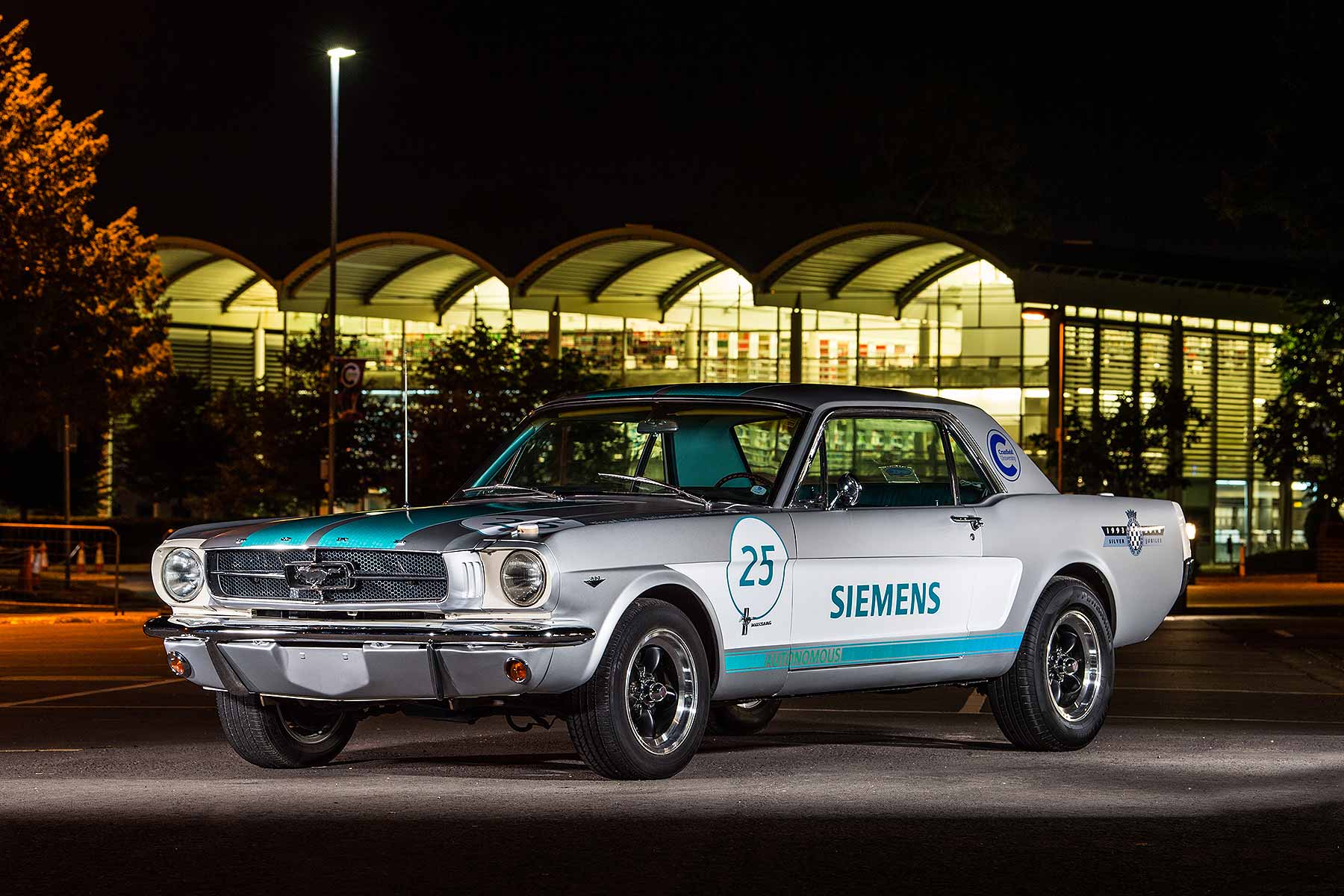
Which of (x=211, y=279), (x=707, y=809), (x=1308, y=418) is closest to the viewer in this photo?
(x=707, y=809)

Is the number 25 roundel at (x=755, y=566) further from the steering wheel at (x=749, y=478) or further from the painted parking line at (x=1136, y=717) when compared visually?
the painted parking line at (x=1136, y=717)

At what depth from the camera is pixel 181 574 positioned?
32.8 ft

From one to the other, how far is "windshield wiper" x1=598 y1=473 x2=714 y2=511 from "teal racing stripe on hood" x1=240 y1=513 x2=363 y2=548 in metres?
1.44

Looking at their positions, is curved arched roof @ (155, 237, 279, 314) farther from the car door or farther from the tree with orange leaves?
the car door

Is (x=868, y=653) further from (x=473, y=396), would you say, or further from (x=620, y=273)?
(x=620, y=273)

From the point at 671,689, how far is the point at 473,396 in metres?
43.6

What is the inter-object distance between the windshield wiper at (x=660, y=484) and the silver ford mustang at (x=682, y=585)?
0.02 meters

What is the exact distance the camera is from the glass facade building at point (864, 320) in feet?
198

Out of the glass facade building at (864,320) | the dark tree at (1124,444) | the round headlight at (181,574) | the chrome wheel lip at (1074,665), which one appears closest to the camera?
the round headlight at (181,574)

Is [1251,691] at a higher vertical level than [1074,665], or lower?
lower

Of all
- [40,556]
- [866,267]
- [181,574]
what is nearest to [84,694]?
[181,574]

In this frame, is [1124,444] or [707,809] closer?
[707,809]

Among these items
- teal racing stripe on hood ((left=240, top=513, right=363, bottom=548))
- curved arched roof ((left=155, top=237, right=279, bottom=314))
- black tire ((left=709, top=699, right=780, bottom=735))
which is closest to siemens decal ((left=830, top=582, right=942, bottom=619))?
black tire ((left=709, top=699, right=780, bottom=735))

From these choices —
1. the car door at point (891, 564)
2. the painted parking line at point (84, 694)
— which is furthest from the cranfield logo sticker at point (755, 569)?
the painted parking line at point (84, 694)
